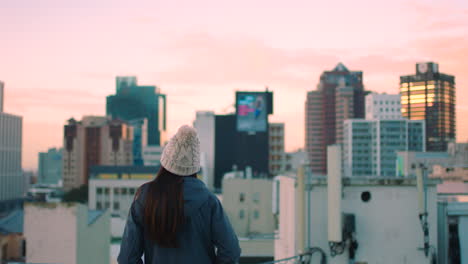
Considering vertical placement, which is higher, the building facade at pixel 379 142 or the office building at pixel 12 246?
the building facade at pixel 379 142

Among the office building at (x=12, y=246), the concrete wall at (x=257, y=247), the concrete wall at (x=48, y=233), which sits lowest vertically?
the concrete wall at (x=257, y=247)

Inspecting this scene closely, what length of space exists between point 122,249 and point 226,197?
168 feet

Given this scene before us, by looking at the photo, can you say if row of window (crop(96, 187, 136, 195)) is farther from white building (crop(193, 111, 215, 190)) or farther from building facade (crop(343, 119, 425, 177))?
building facade (crop(343, 119, 425, 177))

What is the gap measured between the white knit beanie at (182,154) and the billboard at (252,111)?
83186mm

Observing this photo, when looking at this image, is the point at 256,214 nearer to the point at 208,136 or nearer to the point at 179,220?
the point at 208,136

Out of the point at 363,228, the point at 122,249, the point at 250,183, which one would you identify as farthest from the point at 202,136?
the point at 122,249

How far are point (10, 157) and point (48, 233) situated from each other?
185 m

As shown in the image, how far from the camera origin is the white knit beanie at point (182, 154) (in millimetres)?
3109

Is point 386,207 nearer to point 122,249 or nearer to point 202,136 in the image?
point 122,249

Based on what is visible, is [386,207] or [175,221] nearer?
[175,221]

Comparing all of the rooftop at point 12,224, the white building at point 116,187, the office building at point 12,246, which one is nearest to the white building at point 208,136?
the white building at point 116,187

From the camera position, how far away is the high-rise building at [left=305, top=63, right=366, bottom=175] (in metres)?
153

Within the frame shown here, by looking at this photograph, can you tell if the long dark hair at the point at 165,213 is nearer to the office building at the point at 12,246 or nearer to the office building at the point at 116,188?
the office building at the point at 12,246

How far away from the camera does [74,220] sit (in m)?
17.5
